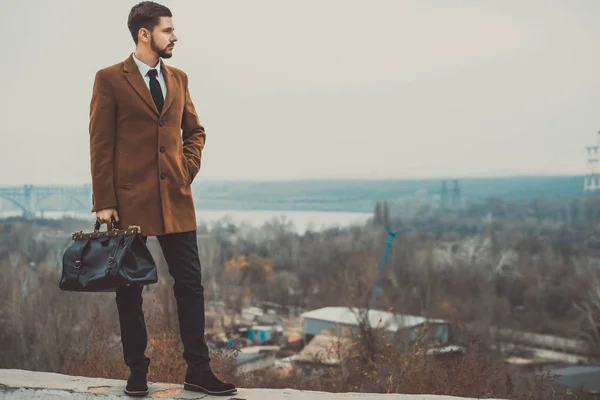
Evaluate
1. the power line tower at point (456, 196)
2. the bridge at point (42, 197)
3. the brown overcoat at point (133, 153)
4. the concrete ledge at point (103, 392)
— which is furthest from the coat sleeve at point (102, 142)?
the power line tower at point (456, 196)

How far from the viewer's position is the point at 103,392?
3035mm

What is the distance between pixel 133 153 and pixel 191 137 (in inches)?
12.9

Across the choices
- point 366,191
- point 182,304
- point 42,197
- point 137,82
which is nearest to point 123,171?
point 137,82

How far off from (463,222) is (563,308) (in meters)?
7.06

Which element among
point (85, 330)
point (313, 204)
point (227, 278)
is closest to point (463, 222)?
point (313, 204)

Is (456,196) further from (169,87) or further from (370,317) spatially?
(169,87)

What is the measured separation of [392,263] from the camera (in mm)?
29312

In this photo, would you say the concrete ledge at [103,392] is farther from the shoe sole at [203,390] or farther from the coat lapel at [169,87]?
the coat lapel at [169,87]

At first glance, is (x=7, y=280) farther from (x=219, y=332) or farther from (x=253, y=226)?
(x=253, y=226)

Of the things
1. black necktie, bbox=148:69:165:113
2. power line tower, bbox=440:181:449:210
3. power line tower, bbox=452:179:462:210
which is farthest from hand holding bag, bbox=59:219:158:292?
power line tower, bbox=452:179:462:210

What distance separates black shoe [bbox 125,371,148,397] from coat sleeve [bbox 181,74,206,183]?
2.84 ft

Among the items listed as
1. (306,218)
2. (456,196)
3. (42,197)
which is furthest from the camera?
(456,196)

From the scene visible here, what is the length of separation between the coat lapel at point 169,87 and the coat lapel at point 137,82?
6 cm

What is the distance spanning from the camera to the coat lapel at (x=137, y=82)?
279cm
